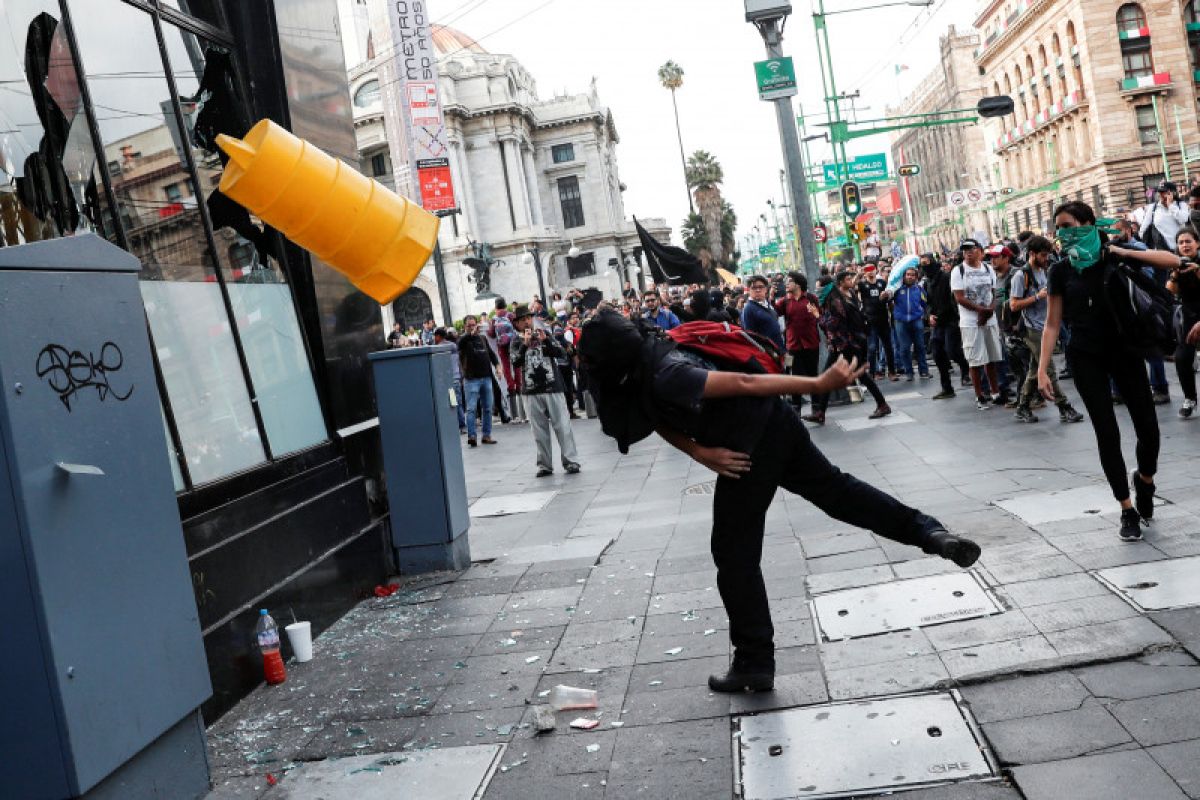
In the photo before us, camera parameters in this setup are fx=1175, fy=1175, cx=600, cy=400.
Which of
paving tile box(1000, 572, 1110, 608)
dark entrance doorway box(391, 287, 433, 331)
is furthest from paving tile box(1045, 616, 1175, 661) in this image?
dark entrance doorway box(391, 287, 433, 331)

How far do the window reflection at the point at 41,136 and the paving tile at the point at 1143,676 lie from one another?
16.3 ft

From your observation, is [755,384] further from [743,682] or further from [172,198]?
[172,198]

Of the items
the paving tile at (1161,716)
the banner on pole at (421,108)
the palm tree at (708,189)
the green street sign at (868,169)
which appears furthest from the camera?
the palm tree at (708,189)

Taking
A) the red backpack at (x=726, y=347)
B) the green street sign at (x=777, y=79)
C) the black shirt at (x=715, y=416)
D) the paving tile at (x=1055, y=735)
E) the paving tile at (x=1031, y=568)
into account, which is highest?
the green street sign at (x=777, y=79)

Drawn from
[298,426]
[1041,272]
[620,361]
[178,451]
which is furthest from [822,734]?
[1041,272]

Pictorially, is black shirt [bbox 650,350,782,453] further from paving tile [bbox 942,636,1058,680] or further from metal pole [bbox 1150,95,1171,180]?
metal pole [bbox 1150,95,1171,180]

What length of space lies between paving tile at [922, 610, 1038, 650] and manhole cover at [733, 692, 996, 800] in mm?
605

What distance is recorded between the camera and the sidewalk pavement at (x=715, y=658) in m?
3.92

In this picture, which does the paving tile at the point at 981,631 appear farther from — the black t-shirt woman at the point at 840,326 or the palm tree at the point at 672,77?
the palm tree at the point at 672,77

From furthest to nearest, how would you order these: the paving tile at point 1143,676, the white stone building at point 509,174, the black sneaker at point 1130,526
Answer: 1. the white stone building at point 509,174
2. the black sneaker at point 1130,526
3. the paving tile at point 1143,676

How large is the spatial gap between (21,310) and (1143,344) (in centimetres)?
541

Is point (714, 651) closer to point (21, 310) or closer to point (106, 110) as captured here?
point (21, 310)

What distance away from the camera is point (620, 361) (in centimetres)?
464

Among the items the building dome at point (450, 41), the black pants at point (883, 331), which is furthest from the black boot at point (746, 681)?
the building dome at point (450, 41)
